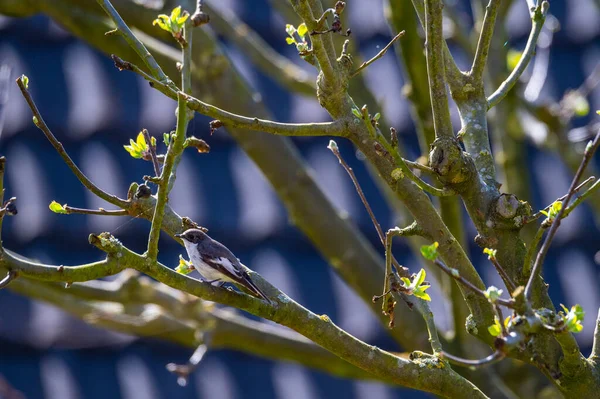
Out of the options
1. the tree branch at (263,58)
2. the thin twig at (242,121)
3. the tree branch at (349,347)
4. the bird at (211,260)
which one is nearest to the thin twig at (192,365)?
the bird at (211,260)

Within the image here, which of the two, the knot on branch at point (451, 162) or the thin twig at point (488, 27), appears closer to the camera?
the knot on branch at point (451, 162)

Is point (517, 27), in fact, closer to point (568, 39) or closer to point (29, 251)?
point (568, 39)

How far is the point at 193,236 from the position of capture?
238 cm

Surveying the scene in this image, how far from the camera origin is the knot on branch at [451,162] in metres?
1.89

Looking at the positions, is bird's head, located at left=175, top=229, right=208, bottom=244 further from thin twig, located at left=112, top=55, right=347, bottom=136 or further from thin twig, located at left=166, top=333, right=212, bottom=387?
thin twig, located at left=166, top=333, right=212, bottom=387

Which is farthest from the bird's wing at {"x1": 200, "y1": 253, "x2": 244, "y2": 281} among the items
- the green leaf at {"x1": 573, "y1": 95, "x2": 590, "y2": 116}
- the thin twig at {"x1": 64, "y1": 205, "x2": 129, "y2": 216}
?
the green leaf at {"x1": 573, "y1": 95, "x2": 590, "y2": 116}

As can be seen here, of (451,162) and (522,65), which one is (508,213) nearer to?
(451,162)

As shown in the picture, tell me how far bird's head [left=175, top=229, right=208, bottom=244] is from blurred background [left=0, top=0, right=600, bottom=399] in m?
2.20

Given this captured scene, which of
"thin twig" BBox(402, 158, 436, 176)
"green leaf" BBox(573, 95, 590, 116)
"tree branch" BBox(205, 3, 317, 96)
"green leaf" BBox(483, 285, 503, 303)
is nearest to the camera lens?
"green leaf" BBox(483, 285, 503, 303)

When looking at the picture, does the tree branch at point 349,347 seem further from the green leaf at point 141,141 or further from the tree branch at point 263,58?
the tree branch at point 263,58

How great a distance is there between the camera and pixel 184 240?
2240mm

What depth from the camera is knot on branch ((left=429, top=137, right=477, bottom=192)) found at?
1888 mm

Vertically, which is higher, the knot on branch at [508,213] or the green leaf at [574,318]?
the knot on branch at [508,213]

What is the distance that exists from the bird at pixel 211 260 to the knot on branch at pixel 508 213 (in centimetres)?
62
